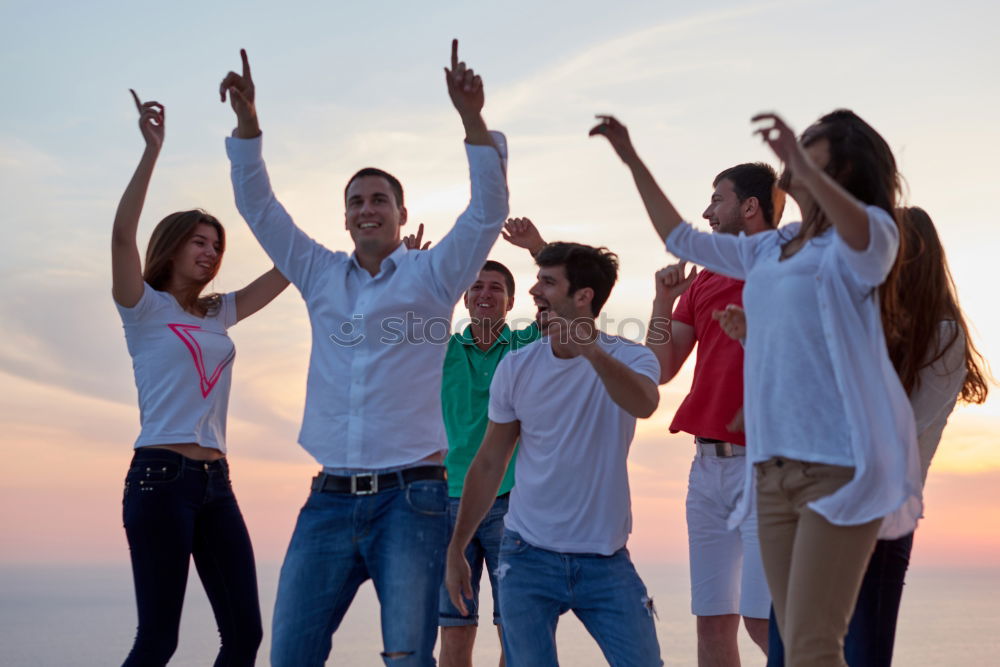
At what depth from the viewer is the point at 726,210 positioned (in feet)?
17.9

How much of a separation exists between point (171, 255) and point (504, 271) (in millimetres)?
2276

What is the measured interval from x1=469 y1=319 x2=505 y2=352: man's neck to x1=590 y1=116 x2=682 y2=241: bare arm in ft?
8.56

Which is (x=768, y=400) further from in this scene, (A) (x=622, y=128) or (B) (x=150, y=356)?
(B) (x=150, y=356)

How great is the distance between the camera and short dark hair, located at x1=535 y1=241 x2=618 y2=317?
4.77m

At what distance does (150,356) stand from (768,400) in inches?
121

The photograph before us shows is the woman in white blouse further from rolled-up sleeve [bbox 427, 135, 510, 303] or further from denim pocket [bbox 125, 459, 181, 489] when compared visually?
denim pocket [bbox 125, 459, 181, 489]

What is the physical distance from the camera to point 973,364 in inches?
157

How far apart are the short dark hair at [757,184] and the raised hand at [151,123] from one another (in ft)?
9.47

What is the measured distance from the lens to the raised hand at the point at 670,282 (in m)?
5.38

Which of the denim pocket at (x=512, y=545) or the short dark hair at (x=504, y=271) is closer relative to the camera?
the denim pocket at (x=512, y=545)

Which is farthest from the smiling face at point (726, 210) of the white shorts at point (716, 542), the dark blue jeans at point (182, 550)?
the dark blue jeans at point (182, 550)

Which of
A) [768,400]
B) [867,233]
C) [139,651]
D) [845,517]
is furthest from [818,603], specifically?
[139,651]

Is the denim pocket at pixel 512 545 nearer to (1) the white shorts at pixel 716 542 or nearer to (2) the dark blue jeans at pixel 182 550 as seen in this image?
(1) the white shorts at pixel 716 542

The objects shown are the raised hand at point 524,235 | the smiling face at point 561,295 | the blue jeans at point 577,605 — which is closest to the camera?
the blue jeans at point 577,605
